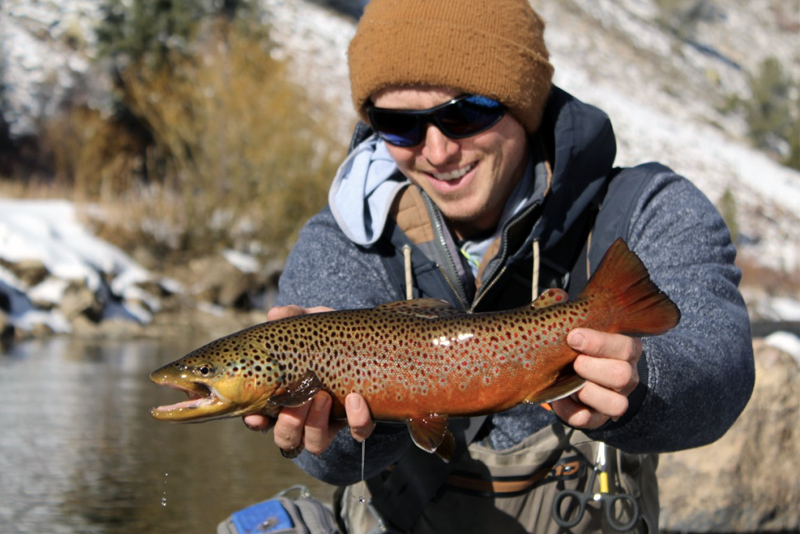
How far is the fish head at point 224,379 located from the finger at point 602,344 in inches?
28.7

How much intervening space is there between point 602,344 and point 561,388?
0.16 meters

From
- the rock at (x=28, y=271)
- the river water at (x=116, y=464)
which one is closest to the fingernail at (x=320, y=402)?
the river water at (x=116, y=464)

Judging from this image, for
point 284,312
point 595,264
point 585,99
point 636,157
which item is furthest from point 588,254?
point 585,99

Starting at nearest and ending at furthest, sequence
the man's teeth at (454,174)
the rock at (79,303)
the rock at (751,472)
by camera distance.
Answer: the man's teeth at (454,174)
the rock at (751,472)
the rock at (79,303)

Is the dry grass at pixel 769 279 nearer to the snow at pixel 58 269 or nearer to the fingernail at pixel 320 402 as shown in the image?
the snow at pixel 58 269

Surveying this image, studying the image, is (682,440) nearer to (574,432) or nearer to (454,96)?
(574,432)

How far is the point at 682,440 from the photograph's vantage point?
2760 mm

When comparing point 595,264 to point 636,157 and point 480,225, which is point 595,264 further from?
point 636,157

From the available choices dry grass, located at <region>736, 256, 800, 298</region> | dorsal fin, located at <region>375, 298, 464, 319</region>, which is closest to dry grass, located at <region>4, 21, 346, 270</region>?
dry grass, located at <region>736, 256, 800, 298</region>

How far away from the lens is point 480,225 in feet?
11.2

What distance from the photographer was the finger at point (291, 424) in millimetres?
2451

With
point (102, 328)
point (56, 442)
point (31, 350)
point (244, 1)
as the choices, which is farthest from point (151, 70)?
point (56, 442)

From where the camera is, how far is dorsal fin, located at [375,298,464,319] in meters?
2.55

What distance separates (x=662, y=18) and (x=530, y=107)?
8330 centimetres
